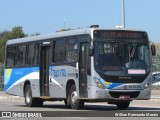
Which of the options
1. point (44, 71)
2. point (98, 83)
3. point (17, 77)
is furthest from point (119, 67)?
point (17, 77)

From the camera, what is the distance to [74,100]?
22406 mm

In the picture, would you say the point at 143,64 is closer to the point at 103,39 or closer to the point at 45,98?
the point at 103,39

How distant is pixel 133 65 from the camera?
21.6m

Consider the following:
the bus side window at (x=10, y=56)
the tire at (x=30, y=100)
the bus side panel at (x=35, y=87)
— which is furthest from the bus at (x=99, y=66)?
the bus side window at (x=10, y=56)

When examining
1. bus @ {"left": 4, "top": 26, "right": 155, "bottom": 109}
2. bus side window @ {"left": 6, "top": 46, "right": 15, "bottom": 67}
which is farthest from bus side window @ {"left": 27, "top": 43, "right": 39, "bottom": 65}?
bus side window @ {"left": 6, "top": 46, "right": 15, "bottom": 67}

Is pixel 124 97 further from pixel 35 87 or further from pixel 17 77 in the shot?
pixel 17 77

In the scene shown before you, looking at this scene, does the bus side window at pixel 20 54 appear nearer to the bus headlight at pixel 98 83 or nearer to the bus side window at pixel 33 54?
the bus side window at pixel 33 54

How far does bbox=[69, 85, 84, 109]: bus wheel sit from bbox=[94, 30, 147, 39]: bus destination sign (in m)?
2.62

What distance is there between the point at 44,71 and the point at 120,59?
5.26 meters

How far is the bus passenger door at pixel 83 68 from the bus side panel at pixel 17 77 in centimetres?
433

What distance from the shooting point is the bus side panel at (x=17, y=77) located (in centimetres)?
2645

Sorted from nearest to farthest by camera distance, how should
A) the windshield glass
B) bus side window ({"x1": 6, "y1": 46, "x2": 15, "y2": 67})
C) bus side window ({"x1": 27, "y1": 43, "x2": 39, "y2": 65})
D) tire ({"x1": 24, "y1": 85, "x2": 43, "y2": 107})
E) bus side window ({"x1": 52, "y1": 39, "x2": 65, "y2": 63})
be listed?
the windshield glass < bus side window ({"x1": 52, "y1": 39, "x2": 65, "y2": 63}) < bus side window ({"x1": 27, "y1": 43, "x2": 39, "y2": 65}) < tire ({"x1": 24, "y1": 85, "x2": 43, "y2": 107}) < bus side window ({"x1": 6, "y1": 46, "x2": 15, "y2": 67})

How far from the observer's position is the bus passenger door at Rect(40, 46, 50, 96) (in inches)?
994

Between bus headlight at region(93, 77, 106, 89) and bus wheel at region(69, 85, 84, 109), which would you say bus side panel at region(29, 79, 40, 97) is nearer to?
bus wheel at region(69, 85, 84, 109)
